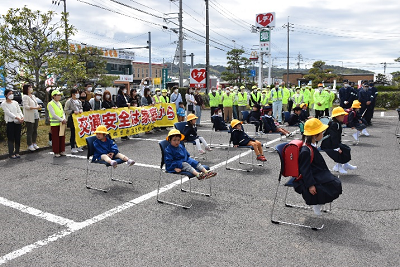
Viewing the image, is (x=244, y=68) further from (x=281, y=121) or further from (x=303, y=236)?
(x=303, y=236)

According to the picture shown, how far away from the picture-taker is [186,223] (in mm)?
4871

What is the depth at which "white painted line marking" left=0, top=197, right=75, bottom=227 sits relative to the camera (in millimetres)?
4984

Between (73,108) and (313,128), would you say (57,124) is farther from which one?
(313,128)

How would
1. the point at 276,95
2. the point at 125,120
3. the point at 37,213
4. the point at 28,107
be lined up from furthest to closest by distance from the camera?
the point at 276,95 → the point at 125,120 → the point at 28,107 → the point at 37,213

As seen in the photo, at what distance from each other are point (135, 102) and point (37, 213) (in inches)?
312

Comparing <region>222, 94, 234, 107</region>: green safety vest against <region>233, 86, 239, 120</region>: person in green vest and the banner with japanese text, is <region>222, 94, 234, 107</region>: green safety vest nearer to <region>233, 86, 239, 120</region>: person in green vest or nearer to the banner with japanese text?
<region>233, 86, 239, 120</region>: person in green vest

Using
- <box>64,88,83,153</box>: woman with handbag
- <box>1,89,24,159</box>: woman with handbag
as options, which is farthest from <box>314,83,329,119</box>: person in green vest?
<box>1,89,24,159</box>: woman with handbag

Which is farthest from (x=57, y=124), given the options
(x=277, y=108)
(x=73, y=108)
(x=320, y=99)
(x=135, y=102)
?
(x=320, y=99)

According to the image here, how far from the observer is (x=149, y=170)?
7.96 meters

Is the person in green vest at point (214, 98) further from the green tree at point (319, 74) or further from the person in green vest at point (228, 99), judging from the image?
the green tree at point (319, 74)

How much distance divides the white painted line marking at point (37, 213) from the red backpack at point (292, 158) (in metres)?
3.32

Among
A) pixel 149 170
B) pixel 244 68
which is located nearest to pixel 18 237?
pixel 149 170

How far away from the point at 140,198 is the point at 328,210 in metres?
3.26

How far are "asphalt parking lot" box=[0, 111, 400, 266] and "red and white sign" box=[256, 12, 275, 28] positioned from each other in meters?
21.6
